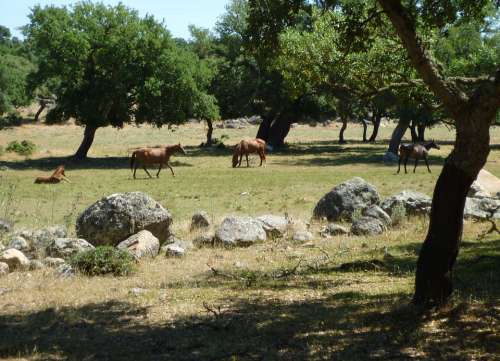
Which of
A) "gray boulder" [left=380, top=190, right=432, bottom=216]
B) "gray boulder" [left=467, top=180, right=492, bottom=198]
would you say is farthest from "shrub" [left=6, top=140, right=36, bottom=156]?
"gray boulder" [left=380, top=190, right=432, bottom=216]

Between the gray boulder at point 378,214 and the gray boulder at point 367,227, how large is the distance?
0.18 meters

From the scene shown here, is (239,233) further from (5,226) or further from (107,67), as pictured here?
(107,67)

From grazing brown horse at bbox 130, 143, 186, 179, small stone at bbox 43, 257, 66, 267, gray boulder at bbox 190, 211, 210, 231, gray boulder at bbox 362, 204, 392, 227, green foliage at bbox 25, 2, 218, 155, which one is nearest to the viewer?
small stone at bbox 43, 257, 66, 267

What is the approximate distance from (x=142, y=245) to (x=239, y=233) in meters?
2.15

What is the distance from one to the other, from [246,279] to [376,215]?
546 cm

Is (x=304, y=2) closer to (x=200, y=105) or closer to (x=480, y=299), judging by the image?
(x=480, y=299)

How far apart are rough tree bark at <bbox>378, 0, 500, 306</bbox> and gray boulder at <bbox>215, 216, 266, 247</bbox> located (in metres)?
6.06

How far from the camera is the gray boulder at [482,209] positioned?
15117 millimetres

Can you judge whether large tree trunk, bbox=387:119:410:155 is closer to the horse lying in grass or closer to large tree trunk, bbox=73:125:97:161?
the horse lying in grass

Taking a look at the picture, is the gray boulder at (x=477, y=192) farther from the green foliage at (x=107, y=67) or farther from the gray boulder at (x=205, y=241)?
the green foliage at (x=107, y=67)

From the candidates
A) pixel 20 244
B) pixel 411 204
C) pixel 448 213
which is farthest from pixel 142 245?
pixel 411 204

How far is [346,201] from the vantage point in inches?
639

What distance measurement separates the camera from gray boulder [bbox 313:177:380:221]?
16.1 meters

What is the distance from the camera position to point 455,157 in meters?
7.05
